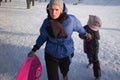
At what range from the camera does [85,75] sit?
17.2 ft

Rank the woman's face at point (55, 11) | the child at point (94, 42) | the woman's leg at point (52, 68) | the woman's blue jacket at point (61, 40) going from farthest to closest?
1. the child at point (94, 42)
2. the woman's leg at point (52, 68)
3. the woman's blue jacket at point (61, 40)
4. the woman's face at point (55, 11)

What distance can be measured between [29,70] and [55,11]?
3.93 ft

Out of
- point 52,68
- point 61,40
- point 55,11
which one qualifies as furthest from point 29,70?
point 55,11

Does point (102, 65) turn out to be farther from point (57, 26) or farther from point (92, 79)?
point (57, 26)

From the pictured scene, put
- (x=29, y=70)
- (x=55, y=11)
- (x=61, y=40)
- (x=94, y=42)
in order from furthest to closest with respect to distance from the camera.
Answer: (x=94, y=42) → (x=29, y=70) → (x=61, y=40) → (x=55, y=11)

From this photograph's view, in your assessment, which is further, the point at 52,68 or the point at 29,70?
the point at 29,70

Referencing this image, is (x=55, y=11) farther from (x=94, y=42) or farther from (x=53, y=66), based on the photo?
(x=94, y=42)

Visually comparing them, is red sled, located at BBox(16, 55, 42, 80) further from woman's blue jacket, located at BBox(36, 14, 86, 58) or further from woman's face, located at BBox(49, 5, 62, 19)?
woman's face, located at BBox(49, 5, 62, 19)

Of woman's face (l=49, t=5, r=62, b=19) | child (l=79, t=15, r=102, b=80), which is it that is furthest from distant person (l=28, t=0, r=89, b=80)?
child (l=79, t=15, r=102, b=80)

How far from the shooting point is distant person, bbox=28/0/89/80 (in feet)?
11.7

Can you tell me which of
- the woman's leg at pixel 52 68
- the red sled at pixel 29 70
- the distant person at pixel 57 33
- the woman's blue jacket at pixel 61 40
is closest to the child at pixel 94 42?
the distant person at pixel 57 33

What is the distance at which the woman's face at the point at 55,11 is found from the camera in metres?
3.54

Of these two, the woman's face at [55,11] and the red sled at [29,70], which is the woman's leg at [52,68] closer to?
the red sled at [29,70]

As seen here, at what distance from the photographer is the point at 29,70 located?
4023 millimetres
